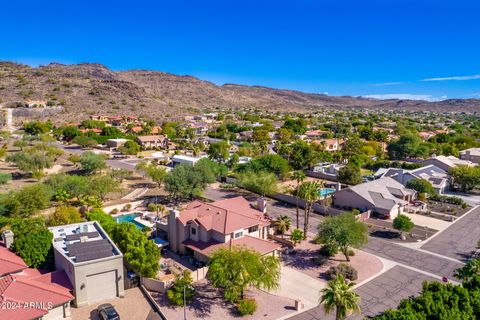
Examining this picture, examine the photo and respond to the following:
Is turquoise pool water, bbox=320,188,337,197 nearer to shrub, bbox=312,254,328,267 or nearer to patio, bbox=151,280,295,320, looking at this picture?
shrub, bbox=312,254,328,267

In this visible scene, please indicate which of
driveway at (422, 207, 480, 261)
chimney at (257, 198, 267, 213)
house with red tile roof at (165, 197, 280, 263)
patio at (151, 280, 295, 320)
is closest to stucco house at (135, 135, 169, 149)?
chimney at (257, 198, 267, 213)

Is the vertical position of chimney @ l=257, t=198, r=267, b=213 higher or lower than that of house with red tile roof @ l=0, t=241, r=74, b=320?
higher

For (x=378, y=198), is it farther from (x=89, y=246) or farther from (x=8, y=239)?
(x=8, y=239)

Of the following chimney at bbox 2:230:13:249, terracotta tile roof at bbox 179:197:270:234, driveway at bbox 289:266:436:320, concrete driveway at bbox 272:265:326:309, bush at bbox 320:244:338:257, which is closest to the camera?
driveway at bbox 289:266:436:320

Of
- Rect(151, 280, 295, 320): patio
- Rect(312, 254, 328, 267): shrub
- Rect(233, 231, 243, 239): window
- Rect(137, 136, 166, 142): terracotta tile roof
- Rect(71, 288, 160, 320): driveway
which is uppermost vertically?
Rect(137, 136, 166, 142): terracotta tile roof

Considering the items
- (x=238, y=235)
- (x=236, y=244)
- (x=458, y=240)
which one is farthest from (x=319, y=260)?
(x=458, y=240)

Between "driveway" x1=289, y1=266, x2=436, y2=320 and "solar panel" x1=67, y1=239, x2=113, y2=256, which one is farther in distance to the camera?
"solar panel" x1=67, y1=239, x2=113, y2=256
